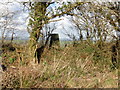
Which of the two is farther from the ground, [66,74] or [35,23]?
[35,23]

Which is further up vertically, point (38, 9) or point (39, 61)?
point (38, 9)

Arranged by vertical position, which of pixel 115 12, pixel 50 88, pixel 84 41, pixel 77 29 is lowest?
pixel 50 88

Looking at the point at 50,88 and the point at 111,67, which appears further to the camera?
the point at 111,67

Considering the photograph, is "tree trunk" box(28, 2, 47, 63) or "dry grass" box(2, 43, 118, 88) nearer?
"dry grass" box(2, 43, 118, 88)

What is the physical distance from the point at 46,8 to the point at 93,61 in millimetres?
2125

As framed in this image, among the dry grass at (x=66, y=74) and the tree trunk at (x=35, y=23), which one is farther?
the tree trunk at (x=35, y=23)

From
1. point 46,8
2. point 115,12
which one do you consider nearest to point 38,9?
point 46,8

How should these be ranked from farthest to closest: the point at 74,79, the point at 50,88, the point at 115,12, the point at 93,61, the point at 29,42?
the point at 29,42, the point at 93,61, the point at 115,12, the point at 74,79, the point at 50,88

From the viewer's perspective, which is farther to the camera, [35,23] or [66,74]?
[35,23]

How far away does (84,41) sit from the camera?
5863 mm

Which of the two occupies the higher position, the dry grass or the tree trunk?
the tree trunk

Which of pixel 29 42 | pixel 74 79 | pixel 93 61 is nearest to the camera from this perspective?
pixel 74 79

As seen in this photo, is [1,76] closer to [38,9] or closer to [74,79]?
[74,79]

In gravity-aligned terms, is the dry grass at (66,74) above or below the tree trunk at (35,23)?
below
